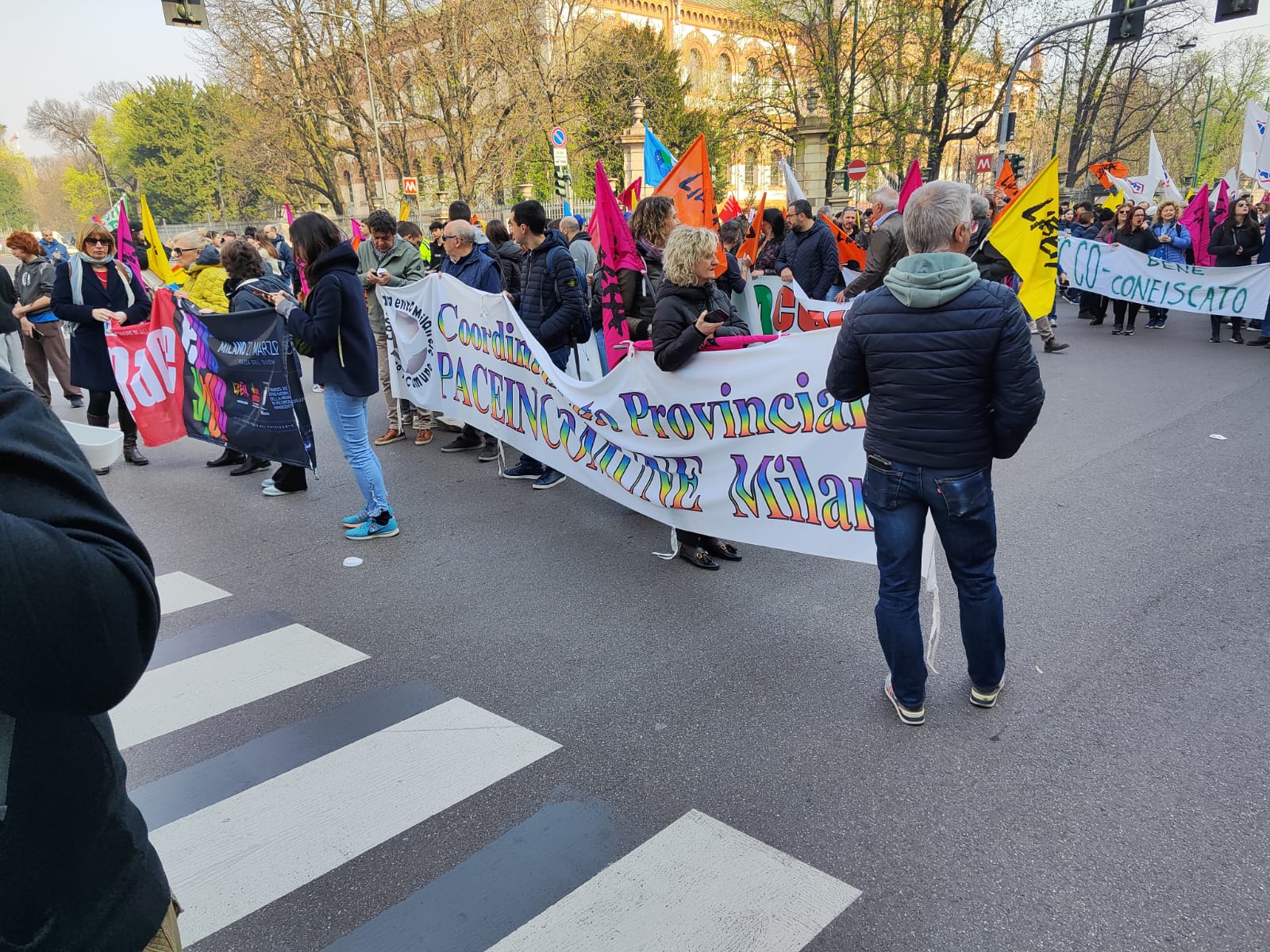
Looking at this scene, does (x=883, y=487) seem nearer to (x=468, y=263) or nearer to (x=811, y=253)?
(x=468, y=263)

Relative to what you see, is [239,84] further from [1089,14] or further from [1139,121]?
[1139,121]

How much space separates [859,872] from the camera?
2637 mm

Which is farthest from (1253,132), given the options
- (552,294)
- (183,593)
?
(183,593)

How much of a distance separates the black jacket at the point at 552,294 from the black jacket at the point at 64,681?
18.1 feet

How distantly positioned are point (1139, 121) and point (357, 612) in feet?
159

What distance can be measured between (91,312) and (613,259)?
194 inches

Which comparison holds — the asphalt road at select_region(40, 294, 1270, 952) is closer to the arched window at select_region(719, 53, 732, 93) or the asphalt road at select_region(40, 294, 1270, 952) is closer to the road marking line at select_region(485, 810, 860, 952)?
the road marking line at select_region(485, 810, 860, 952)

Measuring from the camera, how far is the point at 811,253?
362 inches

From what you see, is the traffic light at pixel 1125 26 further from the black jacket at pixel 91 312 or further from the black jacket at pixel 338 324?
the black jacket at pixel 91 312

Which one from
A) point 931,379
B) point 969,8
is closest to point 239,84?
point 969,8

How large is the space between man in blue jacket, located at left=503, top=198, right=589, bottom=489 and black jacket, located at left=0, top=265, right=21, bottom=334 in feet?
16.8

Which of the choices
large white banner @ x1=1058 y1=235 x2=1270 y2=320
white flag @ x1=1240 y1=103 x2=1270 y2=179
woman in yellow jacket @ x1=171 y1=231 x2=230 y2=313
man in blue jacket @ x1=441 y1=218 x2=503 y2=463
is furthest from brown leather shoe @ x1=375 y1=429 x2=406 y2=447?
white flag @ x1=1240 y1=103 x2=1270 y2=179

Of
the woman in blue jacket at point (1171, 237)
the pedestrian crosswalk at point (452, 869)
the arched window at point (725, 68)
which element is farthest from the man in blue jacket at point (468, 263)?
the arched window at point (725, 68)

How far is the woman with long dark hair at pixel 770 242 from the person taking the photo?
10.1 meters
